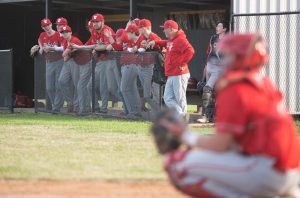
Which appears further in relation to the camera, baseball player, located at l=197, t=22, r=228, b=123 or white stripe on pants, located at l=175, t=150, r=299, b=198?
baseball player, located at l=197, t=22, r=228, b=123

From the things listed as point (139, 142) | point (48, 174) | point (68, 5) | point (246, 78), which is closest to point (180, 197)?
point (48, 174)

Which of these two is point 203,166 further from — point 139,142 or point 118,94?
point 118,94

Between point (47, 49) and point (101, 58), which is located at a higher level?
point (47, 49)

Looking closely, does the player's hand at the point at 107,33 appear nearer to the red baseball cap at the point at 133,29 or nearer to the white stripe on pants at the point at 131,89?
the red baseball cap at the point at 133,29

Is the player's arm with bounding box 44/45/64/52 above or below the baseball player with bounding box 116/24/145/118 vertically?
above

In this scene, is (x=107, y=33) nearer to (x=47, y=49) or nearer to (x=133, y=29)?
(x=133, y=29)

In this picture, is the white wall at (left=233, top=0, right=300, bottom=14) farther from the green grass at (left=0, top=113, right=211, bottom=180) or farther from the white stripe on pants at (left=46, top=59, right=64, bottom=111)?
the white stripe on pants at (left=46, top=59, right=64, bottom=111)

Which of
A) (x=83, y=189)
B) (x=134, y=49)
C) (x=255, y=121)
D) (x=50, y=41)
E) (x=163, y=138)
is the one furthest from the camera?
(x=50, y=41)

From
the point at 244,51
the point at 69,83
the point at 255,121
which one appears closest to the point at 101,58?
the point at 69,83

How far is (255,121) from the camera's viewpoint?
5.20 m

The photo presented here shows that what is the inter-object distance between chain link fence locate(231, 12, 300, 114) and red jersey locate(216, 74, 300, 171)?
10588mm

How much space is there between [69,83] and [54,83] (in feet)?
2.04

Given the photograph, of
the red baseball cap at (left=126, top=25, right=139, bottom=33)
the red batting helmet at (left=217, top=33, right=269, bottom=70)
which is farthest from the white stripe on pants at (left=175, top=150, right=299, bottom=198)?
the red baseball cap at (left=126, top=25, right=139, bottom=33)

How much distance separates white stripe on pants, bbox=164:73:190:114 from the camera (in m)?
14.4
